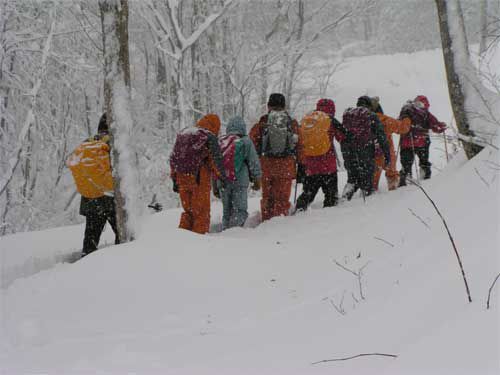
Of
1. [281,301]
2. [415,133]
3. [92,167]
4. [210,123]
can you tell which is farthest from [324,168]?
[92,167]

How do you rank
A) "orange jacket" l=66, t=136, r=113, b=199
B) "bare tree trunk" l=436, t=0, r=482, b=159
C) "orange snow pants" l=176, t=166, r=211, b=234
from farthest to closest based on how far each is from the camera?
"orange snow pants" l=176, t=166, r=211, b=234 < "bare tree trunk" l=436, t=0, r=482, b=159 < "orange jacket" l=66, t=136, r=113, b=199

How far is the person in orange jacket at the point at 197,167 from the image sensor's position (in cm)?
A: 556

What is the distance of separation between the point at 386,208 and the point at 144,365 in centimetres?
408

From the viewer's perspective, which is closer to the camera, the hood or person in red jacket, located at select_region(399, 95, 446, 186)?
the hood

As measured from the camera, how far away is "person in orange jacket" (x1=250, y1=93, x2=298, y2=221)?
249 inches

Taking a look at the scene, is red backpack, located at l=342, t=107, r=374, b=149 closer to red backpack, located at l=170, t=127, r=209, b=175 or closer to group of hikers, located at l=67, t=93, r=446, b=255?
group of hikers, located at l=67, t=93, r=446, b=255

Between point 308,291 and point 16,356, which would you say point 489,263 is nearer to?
point 308,291

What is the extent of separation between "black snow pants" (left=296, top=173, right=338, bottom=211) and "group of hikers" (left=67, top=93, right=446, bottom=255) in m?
0.01

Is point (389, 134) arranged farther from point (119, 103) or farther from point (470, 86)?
point (119, 103)

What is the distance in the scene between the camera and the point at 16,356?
127 inches

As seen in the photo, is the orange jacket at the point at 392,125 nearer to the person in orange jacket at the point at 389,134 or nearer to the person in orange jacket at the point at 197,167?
the person in orange jacket at the point at 389,134

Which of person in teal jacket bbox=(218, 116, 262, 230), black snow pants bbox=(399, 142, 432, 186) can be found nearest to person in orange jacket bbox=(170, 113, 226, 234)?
person in teal jacket bbox=(218, 116, 262, 230)

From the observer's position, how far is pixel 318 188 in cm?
679

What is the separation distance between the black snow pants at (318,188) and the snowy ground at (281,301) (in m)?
1.00
